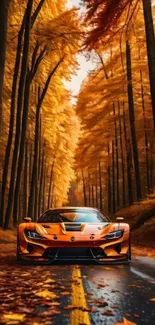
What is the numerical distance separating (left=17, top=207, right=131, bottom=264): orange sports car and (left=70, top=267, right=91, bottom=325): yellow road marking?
102 centimetres

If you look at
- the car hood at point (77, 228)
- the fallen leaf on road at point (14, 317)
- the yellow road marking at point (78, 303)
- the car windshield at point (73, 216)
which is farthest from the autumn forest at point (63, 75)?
the fallen leaf on road at point (14, 317)

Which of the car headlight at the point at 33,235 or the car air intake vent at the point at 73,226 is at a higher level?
the car air intake vent at the point at 73,226

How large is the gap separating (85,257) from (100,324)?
359 cm

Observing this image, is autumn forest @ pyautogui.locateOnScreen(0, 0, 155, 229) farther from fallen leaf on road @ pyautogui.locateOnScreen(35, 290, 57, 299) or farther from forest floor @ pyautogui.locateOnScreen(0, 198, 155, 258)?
fallen leaf on road @ pyautogui.locateOnScreen(35, 290, 57, 299)

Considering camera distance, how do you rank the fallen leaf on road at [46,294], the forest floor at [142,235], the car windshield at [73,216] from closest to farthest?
the fallen leaf on road at [46,294] → the car windshield at [73,216] → the forest floor at [142,235]

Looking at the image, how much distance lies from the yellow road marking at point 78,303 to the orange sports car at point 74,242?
1.02 metres

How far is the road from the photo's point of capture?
11.9 feet

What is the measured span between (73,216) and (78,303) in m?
4.44

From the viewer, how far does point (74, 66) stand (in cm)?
2038

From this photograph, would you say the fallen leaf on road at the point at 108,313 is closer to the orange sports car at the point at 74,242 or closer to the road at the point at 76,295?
the road at the point at 76,295

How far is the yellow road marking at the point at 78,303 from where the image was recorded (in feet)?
11.5

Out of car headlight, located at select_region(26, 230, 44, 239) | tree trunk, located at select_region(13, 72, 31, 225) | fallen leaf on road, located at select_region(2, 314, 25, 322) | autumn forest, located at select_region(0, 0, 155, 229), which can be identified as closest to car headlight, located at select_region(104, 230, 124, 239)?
car headlight, located at select_region(26, 230, 44, 239)

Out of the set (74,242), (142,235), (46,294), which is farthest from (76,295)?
(142,235)

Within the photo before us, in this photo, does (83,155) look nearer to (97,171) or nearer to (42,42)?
A: (97,171)
